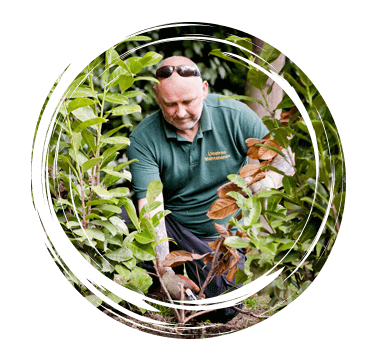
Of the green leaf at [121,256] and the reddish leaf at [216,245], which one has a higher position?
the green leaf at [121,256]

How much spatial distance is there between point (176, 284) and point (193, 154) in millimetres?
496

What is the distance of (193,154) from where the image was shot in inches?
55.2

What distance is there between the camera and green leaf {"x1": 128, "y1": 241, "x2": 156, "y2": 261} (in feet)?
3.96

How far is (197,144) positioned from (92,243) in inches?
21.4

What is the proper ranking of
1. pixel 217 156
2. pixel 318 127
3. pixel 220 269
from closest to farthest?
pixel 318 127 → pixel 220 269 → pixel 217 156

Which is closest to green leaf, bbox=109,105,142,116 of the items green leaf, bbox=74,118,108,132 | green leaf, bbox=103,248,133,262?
green leaf, bbox=74,118,108,132

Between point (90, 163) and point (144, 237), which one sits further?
point (144, 237)

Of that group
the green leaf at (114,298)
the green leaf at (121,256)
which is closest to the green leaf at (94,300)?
the green leaf at (114,298)

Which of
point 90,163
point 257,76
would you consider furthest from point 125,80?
point 257,76

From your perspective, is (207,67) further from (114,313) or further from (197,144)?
(114,313)

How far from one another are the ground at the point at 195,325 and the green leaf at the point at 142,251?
223 millimetres

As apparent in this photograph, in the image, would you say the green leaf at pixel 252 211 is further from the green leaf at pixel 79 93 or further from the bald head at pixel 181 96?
the green leaf at pixel 79 93

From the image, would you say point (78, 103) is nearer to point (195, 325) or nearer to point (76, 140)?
point (76, 140)

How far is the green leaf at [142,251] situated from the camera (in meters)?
1.21
